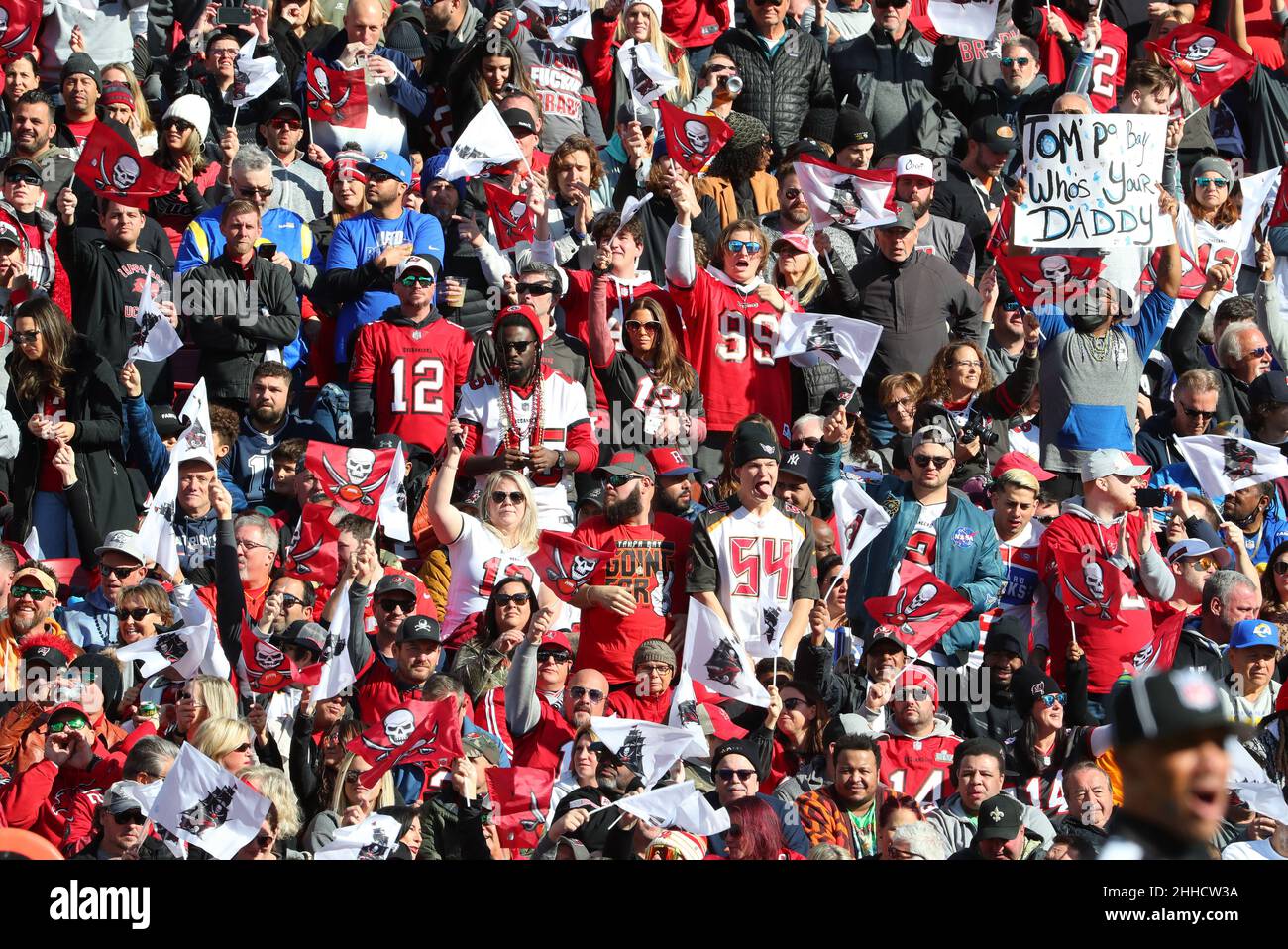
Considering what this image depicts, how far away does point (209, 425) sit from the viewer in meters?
11.6

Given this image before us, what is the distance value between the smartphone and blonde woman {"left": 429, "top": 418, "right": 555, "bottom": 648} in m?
3.03

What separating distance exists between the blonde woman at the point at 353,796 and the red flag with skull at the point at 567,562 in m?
1.34

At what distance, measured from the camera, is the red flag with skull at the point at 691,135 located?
43.5 ft

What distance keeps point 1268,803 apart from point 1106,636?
1581mm

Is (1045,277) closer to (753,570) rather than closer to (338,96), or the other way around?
(753,570)

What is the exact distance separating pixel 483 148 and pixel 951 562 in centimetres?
336

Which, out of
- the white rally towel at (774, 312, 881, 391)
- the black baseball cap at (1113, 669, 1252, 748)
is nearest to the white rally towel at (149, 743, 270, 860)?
the white rally towel at (774, 312, 881, 391)

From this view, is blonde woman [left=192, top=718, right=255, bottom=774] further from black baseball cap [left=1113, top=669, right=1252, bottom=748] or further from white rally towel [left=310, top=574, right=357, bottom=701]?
black baseball cap [left=1113, top=669, right=1252, bottom=748]

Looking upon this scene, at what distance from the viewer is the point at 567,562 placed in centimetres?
1141

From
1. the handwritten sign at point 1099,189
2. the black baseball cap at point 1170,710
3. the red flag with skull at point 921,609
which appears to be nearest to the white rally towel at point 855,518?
the red flag with skull at point 921,609

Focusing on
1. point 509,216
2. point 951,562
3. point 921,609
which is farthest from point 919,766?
point 509,216
